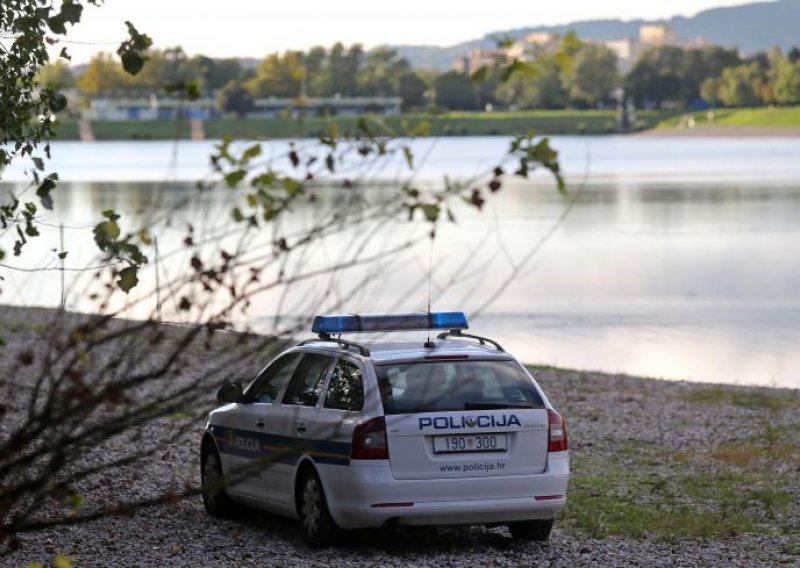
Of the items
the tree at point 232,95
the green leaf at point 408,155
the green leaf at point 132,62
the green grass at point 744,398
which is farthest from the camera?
the green grass at point 744,398

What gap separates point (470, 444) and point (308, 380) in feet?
4.62

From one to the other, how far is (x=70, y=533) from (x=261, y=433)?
1473 mm

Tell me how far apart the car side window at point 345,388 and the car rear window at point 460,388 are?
0.18 meters

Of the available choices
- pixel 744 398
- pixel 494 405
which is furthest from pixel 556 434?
pixel 744 398

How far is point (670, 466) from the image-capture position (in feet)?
50.9

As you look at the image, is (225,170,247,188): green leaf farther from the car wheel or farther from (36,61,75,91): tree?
the car wheel

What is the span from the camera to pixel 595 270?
1897 inches

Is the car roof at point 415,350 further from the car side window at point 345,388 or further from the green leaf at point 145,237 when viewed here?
the green leaf at point 145,237

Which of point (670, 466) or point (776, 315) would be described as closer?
point (670, 466)

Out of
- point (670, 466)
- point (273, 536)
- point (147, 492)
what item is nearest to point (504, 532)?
point (273, 536)

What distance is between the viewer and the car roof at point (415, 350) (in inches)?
410

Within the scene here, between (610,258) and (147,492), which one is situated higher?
(147,492)

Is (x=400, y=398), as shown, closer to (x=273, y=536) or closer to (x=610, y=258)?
(x=273, y=536)

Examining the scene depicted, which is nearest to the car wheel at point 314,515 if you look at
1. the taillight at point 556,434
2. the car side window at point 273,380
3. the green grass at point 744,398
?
the car side window at point 273,380
